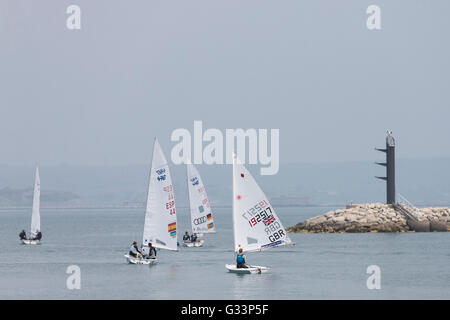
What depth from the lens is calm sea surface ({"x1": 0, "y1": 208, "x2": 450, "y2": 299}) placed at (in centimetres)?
5200

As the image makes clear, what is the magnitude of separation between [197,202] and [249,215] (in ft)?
112

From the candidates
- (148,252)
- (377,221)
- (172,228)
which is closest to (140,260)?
(148,252)

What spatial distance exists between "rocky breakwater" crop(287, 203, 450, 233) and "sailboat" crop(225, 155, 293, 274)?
2214 inches

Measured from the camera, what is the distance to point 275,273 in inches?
2443

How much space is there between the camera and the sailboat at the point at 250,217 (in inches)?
2248

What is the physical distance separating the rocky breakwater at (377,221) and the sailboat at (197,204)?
27885 millimetres

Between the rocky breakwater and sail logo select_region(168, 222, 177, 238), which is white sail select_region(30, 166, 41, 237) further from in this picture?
the rocky breakwater

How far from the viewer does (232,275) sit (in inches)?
2354

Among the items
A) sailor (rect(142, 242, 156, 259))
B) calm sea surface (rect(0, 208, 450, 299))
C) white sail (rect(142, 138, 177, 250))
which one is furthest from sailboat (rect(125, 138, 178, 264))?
calm sea surface (rect(0, 208, 450, 299))

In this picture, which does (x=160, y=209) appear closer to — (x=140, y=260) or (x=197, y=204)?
(x=140, y=260)

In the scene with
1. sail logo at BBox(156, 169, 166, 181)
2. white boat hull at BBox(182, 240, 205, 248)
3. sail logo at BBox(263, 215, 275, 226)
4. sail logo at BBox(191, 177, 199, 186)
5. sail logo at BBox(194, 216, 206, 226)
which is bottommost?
white boat hull at BBox(182, 240, 205, 248)

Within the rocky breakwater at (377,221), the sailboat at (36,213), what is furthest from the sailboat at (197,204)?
the rocky breakwater at (377,221)
